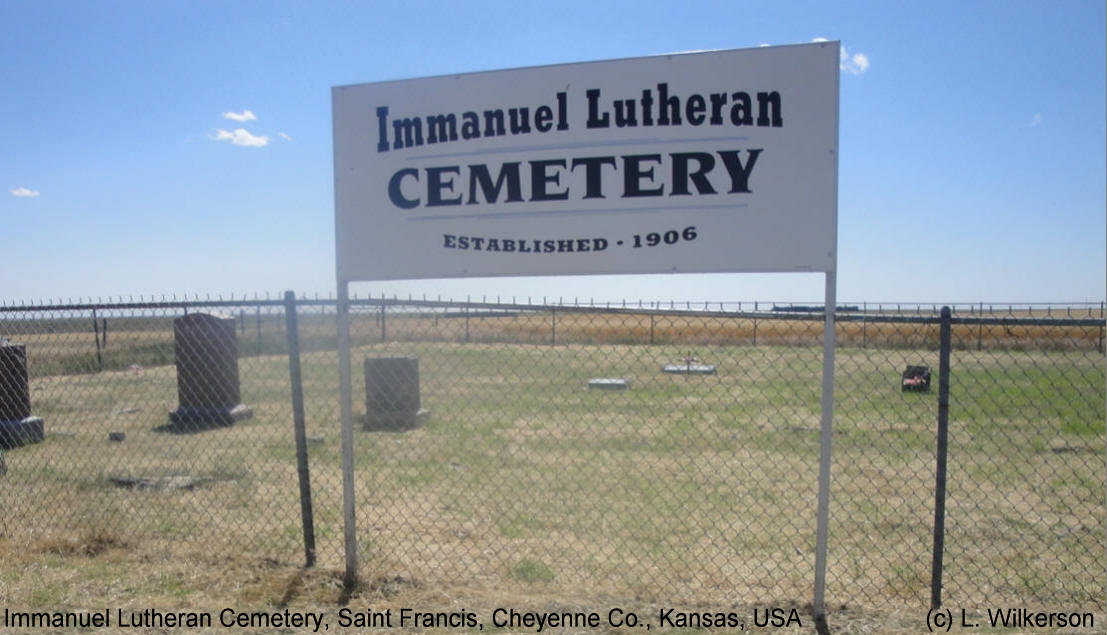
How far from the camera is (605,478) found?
7555 millimetres

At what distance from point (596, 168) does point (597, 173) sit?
30 millimetres

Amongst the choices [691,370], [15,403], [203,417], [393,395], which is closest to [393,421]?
[393,395]

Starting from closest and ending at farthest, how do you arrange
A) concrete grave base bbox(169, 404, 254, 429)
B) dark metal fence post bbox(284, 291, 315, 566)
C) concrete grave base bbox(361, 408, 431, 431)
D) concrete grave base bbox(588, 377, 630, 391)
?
dark metal fence post bbox(284, 291, 315, 566), concrete grave base bbox(361, 408, 431, 431), concrete grave base bbox(169, 404, 254, 429), concrete grave base bbox(588, 377, 630, 391)

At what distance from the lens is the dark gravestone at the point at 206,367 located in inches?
438

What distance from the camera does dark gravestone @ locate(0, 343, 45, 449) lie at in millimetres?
9250

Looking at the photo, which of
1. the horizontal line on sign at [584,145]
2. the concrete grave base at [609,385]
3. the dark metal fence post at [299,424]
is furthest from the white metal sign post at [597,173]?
the concrete grave base at [609,385]

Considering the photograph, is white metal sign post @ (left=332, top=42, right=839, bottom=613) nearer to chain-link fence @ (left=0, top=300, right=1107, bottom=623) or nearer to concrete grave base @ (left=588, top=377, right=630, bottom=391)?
chain-link fence @ (left=0, top=300, right=1107, bottom=623)

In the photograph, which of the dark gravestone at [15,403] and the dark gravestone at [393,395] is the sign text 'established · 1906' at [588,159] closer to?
the dark gravestone at [393,395]

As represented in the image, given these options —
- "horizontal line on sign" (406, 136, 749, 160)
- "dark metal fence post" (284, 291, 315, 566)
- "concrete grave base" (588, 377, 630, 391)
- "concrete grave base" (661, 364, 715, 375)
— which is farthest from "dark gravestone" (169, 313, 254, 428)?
"concrete grave base" (661, 364, 715, 375)

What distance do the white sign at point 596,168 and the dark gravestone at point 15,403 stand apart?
783cm

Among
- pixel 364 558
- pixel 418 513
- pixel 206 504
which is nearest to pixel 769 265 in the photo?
pixel 364 558

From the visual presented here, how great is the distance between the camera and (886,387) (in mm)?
15578

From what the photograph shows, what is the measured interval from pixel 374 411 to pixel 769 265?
849 cm

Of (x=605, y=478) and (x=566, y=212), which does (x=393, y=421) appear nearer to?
(x=605, y=478)
